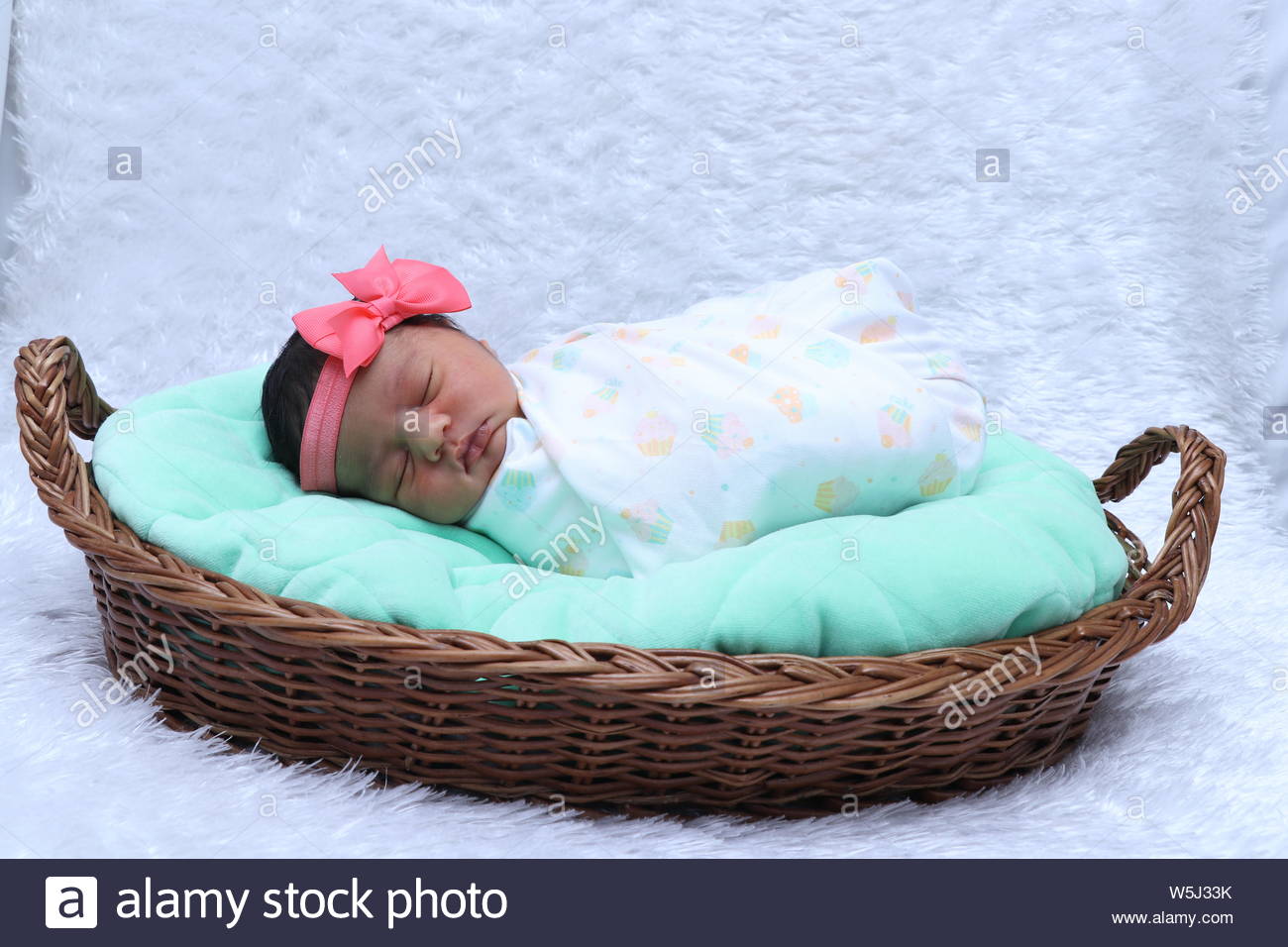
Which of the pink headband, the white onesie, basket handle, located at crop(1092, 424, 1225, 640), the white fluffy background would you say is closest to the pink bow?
the pink headband

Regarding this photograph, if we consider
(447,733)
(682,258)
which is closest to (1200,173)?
(682,258)

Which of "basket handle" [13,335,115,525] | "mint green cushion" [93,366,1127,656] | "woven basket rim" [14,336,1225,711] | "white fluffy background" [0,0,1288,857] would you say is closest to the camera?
"woven basket rim" [14,336,1225,711]

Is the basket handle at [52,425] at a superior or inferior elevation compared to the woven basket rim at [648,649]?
superior

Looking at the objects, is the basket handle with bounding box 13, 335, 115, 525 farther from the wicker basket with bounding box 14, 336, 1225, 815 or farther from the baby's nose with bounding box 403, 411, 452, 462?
the baby's nose with bounding box 403, 411, 452, 462

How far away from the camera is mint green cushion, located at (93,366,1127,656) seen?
1.31 meters

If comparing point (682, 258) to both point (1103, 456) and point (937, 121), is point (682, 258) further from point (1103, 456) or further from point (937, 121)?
point (1103, 456)

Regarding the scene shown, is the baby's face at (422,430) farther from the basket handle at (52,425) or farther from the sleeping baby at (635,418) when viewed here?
the basket handle at (52,425)

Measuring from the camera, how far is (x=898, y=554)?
4.47ft

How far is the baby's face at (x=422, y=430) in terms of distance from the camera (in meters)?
1.65

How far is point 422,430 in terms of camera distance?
164 centimetres

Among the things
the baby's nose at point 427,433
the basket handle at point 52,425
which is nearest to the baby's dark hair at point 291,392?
the baby's nose at point 427,433

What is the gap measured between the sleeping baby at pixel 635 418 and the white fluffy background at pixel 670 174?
22.0 inches

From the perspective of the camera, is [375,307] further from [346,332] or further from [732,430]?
[732,430]

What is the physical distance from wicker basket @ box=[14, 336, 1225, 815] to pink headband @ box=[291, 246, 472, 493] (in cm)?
28
